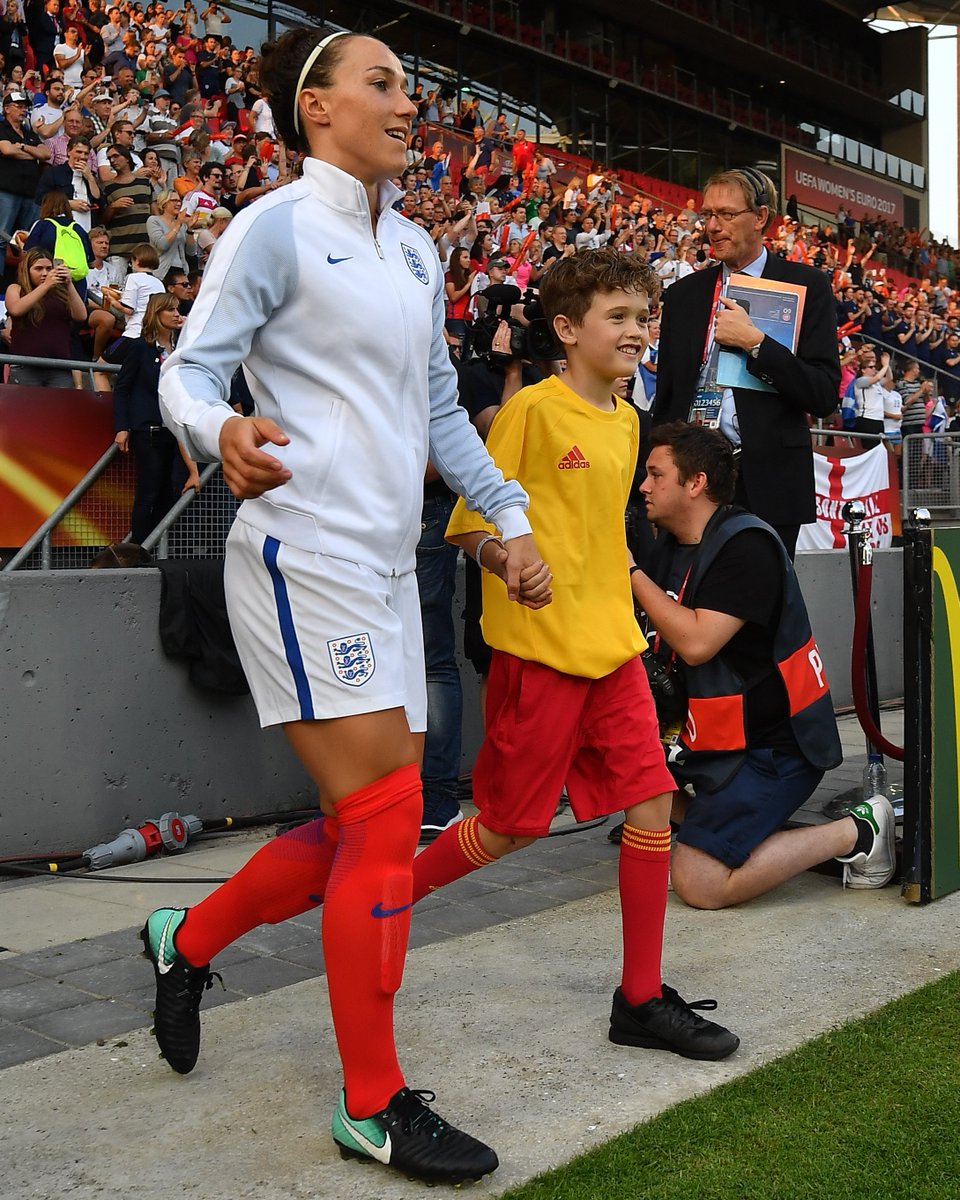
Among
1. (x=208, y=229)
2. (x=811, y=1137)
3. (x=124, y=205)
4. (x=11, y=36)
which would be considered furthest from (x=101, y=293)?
(x=811, y=1137)

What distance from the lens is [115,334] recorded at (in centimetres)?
880

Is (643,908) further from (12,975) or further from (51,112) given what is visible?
(51,112)

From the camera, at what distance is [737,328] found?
4652mm

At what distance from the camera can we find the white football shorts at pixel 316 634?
259 cm

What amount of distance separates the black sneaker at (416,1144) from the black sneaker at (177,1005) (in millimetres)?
547

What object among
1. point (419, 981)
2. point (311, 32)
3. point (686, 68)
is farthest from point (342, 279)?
point (686, 68)

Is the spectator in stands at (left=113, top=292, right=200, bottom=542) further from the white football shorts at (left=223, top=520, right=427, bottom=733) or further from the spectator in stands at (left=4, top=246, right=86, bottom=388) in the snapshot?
the white football shorts at (left=223, top=520, right=427, bottom=733)

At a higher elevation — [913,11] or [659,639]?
[913,11]

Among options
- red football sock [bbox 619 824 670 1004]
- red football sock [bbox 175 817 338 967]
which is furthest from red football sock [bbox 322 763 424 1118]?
red football sock [bbox 619 824 670 1004]

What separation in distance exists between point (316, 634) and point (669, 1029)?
1.33 meters

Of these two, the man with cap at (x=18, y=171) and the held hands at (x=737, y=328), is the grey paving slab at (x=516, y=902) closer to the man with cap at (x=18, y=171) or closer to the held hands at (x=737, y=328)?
the held hands at (x=737, y=328)

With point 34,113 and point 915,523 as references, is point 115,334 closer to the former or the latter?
point 34,113

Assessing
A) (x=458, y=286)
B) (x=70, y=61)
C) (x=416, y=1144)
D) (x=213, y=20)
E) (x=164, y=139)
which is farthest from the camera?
(x=213, y=20)

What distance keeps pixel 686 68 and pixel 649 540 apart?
35.3 m
